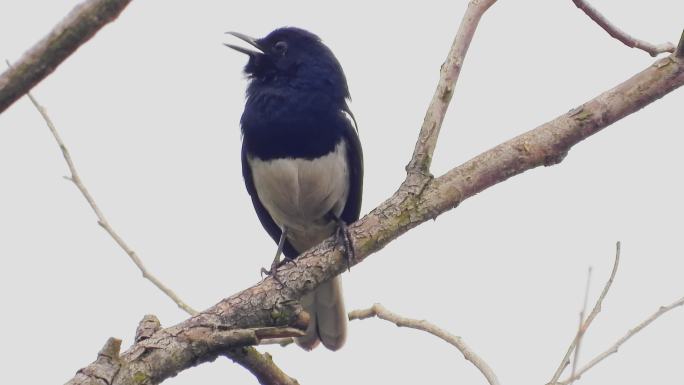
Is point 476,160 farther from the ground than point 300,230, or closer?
closer

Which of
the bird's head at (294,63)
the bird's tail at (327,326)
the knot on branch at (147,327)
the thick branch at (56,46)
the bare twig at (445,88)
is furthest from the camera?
the bird's head at (294,63)

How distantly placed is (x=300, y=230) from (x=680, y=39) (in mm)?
2802

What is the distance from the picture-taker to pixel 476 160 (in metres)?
3.81

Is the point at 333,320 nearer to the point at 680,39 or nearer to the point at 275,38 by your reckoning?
the point at 275,38

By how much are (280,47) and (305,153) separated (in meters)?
0.97

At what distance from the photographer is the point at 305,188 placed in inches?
209

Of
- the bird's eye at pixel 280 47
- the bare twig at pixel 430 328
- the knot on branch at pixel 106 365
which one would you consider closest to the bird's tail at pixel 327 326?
the bare twig at pixel 430 328

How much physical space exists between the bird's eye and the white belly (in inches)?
33.2

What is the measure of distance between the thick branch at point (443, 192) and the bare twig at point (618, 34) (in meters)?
0.17

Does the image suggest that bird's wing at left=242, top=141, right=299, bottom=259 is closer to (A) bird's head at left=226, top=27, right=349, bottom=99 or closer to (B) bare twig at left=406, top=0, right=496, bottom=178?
(A) bird's head at left=226, top=27, right=349, bottom=99

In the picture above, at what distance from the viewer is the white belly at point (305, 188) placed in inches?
207

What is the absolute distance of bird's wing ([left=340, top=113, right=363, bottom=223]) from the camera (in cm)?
536

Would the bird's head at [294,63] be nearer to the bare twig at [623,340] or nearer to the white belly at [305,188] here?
the white belly at [305,188]

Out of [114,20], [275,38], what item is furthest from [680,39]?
[275,38]
